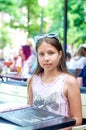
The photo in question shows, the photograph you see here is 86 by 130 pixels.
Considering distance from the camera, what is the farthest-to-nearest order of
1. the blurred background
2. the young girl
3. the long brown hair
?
the blurred background
the long brown hair
the young girl

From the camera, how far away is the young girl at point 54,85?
210cm

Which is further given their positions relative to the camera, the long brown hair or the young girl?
the long brown hair

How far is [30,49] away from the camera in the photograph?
624cm

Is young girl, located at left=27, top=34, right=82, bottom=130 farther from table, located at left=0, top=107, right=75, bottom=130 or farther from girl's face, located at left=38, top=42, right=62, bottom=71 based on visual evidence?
table, located at left=0, top=107, right=75, bottom=130

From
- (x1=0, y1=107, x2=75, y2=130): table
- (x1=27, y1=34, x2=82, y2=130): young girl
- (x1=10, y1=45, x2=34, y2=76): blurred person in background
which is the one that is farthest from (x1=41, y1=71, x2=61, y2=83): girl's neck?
(x1=10, y1=45, x2=34, y2=76): blurred person in background

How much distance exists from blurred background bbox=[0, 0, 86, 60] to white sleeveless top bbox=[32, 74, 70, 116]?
1159cm

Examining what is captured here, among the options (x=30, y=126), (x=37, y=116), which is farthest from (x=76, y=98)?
(x=30, y=126)

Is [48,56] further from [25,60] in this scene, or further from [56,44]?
[25,60]

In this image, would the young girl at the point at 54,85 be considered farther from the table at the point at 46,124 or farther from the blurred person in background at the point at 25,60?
the blurred person in background at the point at 25,60

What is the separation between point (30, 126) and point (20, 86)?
232 cm

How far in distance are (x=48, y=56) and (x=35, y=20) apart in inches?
518

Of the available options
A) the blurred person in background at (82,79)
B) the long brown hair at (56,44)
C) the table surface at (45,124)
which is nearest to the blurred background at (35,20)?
the blurred person in background at (82,79)

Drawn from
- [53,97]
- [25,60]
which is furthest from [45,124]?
[25,60]

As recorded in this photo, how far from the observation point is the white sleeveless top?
212 centimetres
